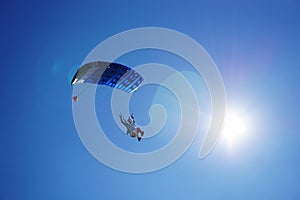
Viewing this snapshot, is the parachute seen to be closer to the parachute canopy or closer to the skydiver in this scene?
the parachute canopy

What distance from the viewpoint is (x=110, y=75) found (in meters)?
9.82

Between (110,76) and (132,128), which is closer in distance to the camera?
(110,76)

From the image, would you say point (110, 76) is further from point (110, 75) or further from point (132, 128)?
point (132, 128)

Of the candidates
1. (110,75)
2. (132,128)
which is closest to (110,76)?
(110,75)

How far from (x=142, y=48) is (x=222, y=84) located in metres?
3.87

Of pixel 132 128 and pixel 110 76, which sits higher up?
pixel 110 76

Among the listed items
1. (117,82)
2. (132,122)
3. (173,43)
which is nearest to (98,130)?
(132,122)

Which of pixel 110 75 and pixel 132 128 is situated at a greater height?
pixel 110 75

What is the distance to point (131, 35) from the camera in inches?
384

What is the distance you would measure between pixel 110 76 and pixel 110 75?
0.07 meters

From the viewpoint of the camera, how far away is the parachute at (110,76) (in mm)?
9266

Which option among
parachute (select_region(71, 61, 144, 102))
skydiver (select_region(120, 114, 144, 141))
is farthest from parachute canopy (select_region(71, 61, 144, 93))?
skydiver (select_region(120, 114, 144, 141))

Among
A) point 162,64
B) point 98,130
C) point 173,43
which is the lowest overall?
point 98,130

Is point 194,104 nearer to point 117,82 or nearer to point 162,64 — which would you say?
point 162,64
